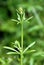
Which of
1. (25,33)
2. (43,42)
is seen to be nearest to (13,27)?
(25,33)

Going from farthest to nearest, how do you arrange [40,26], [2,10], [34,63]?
[2,10], [40,26], [34,63]

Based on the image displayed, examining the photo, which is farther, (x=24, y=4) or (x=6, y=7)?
(x=6, y=7)

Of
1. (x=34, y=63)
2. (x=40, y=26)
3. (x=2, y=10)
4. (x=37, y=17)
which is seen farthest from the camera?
(x=2, y=10)

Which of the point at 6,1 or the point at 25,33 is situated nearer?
the point at 25,33

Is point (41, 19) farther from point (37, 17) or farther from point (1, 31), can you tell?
point (1, 31)

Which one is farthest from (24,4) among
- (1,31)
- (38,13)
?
(1,31)

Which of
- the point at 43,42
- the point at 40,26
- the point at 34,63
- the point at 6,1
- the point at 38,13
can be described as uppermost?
the point at 6,1

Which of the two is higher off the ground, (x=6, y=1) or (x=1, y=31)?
(x=6, y=1)

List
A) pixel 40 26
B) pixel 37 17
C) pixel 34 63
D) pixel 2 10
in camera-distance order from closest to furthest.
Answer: pixel 34 63, pixel 40 26, pixel 37 17, pixel 2 10

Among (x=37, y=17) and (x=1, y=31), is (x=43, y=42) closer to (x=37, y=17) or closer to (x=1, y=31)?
(x=37, y=17)
